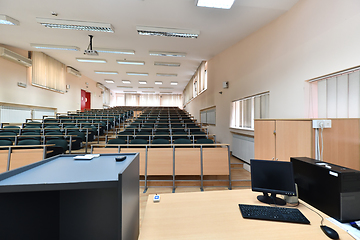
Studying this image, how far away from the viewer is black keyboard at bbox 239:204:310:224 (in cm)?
110

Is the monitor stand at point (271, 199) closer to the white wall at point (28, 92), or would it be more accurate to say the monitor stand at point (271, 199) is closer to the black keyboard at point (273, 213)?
the black keyboard at point (273, 213)

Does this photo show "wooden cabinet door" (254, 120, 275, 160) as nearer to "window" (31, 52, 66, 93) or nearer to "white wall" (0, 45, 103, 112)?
"white wall" (0, 45, 103, 112)

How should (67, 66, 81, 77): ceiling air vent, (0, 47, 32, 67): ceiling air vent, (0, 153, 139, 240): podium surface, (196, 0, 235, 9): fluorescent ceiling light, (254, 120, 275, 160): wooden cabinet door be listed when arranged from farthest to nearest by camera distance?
(67, 66, 81, 77): ceiling air vent → (0, 47, 32, 67): ceiling air vent → (196, 0, 235, 9): fluorescent ceiling light → (254, 120, 275, 160): wooden cabinet door → (0, 153, 139, 240): podium surface

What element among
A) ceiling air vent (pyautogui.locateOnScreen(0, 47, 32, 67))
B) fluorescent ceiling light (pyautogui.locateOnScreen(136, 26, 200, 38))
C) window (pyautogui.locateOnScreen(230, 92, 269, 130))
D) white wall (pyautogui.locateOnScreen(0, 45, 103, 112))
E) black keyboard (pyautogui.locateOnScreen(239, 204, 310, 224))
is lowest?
black keyboard (pyautogui.locateOnScreen(239, 204, 310, 224))

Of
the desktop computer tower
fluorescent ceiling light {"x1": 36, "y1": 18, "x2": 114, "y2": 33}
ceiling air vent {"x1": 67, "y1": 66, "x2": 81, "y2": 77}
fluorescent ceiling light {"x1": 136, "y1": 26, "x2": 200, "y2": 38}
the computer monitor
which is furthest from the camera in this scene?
ceiling air vent {"x1": 67, "y1": 66, "x2": 81, "y2": 77}

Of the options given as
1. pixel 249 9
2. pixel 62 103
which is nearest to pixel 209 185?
pixel 249 9

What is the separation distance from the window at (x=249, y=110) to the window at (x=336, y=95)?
1.12 m

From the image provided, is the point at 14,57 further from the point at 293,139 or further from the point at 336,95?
the point at 336,95

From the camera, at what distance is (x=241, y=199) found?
1400mm

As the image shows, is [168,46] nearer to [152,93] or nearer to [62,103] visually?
[62,103]

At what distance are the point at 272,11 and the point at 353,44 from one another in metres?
2.00

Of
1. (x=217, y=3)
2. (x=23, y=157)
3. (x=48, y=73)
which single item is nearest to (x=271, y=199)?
(x=217, y=3)

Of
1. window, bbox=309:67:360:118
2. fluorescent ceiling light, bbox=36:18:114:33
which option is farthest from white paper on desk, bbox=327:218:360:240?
fluorescent ceiling light, bbox=36:18:114:33

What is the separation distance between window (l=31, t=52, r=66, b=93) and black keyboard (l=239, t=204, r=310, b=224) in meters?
8.83
